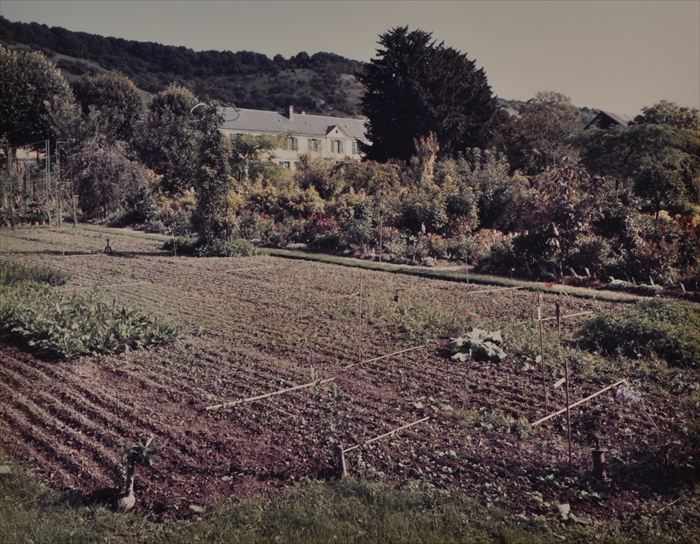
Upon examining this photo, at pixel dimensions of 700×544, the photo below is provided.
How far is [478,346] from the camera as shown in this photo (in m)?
6.21

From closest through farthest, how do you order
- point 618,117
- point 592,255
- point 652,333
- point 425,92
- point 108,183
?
point 652,333, point 592,255, point 425,92, point 618,117, point 108,183

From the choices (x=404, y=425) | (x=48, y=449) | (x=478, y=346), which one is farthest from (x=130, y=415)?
(x=478, y=346)

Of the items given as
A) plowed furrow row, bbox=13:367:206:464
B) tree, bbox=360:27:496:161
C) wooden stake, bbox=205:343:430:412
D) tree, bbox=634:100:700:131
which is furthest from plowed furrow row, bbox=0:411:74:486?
tree, bbox=634:100:700:131

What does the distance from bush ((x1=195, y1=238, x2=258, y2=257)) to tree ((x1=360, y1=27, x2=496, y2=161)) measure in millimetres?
4375

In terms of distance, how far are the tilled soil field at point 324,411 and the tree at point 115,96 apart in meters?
29.8

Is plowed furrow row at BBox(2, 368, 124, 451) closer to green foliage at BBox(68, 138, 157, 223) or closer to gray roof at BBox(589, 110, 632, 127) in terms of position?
green foliage at BBox(68, 138, 157, 223)

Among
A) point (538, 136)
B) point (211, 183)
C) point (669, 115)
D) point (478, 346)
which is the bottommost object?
point (478, 346)

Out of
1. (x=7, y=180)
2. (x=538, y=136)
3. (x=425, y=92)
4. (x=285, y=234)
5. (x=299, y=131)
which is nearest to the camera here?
(x=425, y=92)

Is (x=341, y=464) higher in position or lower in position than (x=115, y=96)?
lower

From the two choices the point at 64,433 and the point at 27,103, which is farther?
the point at 27,103

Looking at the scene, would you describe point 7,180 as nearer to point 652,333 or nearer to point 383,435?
point 383,435

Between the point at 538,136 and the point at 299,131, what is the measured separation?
83.8ft

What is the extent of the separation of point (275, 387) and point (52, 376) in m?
2.10

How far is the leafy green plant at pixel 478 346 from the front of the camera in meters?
6.13
